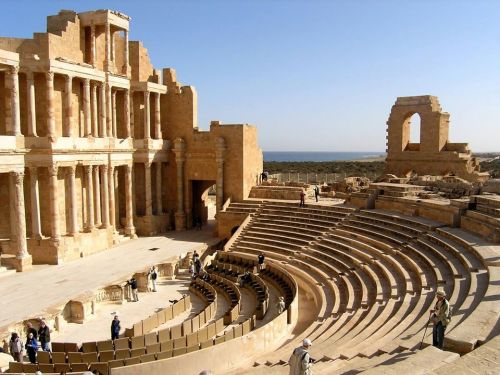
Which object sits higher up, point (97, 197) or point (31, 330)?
point (97, 197)

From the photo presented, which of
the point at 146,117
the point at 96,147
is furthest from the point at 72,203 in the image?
the point at 146,117

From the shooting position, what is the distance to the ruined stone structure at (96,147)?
23547 mm

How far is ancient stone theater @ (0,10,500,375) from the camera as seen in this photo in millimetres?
12523

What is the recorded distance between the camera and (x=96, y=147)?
89.1 ft

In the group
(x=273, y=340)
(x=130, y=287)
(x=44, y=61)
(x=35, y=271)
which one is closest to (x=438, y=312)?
(x=273, y=340)

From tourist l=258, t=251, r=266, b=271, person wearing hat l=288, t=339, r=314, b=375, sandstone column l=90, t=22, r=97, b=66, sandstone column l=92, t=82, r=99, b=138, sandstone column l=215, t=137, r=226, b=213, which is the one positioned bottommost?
tourist l=258, t=251, r=266, b=271

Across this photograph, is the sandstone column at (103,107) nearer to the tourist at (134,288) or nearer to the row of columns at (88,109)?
the row of columns at (88,109)

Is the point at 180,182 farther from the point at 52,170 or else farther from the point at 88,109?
the point at 52,170

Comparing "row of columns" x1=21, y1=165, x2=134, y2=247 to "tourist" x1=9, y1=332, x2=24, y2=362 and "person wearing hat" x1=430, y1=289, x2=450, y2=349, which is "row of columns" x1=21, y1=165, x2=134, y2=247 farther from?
"person wearing hat" x1=430, y1=289, x2=450, y2=349

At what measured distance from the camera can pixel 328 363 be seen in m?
10.4

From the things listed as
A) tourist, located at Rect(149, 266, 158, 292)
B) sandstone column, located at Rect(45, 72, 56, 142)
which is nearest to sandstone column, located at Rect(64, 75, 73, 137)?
sandstone column, located at Rect(45, 72, 56, 142)

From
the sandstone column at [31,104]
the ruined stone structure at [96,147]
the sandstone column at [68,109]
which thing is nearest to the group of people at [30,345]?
the ruined stone structure at [96,147]

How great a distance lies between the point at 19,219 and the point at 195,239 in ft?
32.7

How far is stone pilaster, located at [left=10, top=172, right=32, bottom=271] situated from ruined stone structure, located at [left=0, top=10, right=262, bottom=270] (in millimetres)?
46
